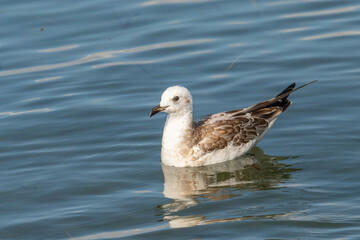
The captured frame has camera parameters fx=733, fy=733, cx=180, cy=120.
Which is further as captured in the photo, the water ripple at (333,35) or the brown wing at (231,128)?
the water ripple at (333,35)

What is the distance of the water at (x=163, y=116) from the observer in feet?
34.3

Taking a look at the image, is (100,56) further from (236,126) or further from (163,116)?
(236,126)

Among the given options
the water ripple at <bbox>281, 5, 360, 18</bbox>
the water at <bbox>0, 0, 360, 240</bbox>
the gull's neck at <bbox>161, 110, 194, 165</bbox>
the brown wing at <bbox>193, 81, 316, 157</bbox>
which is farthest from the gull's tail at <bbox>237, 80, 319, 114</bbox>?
the water ripple at <bbox>281, 5, 360, 18</bbox>

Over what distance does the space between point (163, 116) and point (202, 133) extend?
2.13 metres

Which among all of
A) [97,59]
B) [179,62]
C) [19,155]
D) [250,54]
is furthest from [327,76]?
[19,155]

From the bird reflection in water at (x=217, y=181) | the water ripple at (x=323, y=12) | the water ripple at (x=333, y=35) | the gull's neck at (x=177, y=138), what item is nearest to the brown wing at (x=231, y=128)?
the gull's neck at (x=177, y=138)

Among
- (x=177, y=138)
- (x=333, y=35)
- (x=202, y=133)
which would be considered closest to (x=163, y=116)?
(x=202, y=133)

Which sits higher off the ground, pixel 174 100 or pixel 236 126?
pixel 174 100

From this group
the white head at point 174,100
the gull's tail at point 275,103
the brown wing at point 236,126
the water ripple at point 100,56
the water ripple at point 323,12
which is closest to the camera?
the white head at point 174,100

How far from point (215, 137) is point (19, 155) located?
3.51 m

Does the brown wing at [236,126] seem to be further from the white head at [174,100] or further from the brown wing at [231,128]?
the white head at [174,100]

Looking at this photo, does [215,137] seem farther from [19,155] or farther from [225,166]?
[19,155]

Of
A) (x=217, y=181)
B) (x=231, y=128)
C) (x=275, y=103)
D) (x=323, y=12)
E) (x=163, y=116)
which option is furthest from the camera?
(x=323, y=12)

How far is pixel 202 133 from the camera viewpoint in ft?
41.8
